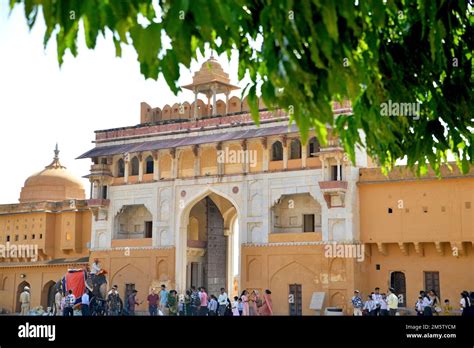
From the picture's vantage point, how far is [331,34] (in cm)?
269

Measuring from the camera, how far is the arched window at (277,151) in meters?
25.1

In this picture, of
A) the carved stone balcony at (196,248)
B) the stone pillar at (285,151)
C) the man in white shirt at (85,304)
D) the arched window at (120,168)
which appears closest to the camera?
the man in white shirt at (85,304)

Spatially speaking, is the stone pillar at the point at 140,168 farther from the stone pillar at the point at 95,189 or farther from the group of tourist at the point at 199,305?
the group of tourist at the point at 199,305

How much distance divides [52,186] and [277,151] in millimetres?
14065

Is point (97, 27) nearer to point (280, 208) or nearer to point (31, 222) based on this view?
point (280, 208)

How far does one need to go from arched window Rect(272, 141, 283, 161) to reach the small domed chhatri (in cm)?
1328

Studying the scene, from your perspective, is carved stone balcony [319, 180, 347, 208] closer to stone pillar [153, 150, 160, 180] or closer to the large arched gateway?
the large arched gateway

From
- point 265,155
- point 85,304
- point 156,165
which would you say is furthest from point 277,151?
point 85,304

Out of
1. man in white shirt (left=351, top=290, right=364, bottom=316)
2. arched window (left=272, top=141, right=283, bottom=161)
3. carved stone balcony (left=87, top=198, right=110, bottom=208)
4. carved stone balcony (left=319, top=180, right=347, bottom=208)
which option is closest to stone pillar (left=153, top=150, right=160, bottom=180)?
carved stone balcony (left=87, top=198, right=110, bottom=208)

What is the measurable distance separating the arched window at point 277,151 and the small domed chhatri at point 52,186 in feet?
43.6

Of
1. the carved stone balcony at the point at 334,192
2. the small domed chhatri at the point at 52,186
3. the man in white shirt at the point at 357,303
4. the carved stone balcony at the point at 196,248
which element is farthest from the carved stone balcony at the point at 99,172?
the man in white shirt at the point at 357,303

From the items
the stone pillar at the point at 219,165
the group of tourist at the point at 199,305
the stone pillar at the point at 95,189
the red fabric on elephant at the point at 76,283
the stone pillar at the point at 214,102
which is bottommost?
the group of tourist at the point at 199,305

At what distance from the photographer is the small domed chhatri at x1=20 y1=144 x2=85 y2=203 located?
34.3 m
